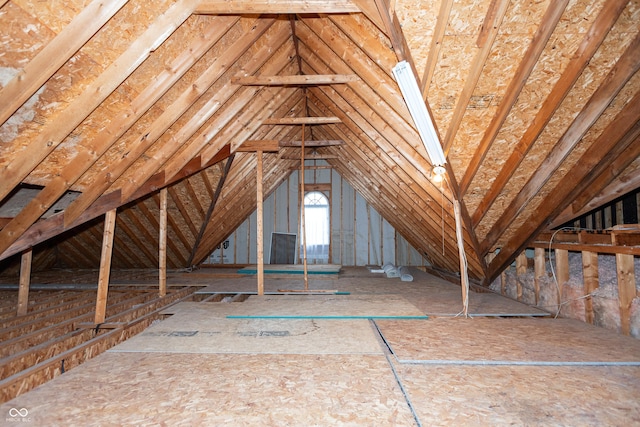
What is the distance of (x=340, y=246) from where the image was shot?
35.9 feet

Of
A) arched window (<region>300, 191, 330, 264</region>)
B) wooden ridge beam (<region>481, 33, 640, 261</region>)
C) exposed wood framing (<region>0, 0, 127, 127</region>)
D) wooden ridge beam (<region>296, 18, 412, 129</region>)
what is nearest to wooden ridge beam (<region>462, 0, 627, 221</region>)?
wooden ridge beam (<region>481, 33, 640, 261</region>)

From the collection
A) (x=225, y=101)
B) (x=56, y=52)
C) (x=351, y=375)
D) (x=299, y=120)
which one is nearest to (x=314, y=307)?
(x=351, y=375)

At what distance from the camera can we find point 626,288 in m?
3.33

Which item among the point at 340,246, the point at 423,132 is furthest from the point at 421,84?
the point at 340,246

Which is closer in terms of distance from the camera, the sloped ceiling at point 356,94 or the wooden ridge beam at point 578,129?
the sloped ceiling at point 356,94

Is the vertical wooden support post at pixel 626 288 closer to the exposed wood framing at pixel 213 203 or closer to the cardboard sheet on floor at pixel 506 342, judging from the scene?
the cardboard sheet on floor at pixel 506 342

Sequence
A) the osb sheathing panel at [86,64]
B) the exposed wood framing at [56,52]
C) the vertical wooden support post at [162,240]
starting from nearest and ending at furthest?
1. the exposed wood framing at [56,52]
2. the osb sheathing panel at [86,64]
3. the vertical wooden support post at [162,240]

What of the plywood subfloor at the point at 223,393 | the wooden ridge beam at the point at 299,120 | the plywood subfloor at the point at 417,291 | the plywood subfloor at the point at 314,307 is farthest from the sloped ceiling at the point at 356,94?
the plywood subfloor at the point at 223,393

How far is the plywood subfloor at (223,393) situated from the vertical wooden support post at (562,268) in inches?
126

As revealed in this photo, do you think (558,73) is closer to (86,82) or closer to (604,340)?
(604,340)

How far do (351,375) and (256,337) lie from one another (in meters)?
1.20

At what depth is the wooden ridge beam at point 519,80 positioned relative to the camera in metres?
2.22

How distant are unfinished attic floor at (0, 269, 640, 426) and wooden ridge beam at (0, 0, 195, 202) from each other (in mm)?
1696

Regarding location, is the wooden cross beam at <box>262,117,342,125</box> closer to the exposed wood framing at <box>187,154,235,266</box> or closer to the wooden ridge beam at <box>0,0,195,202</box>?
the exposed wood framing at <box>187,154,235,266</box>
